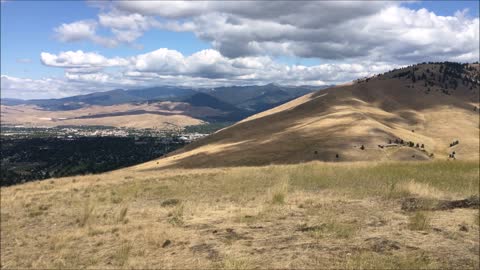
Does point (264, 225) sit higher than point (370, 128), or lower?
higher

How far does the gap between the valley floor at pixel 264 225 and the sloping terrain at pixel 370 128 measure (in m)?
40.0

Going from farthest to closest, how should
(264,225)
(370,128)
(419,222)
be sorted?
(370,128) → (264,225) → (419,222)

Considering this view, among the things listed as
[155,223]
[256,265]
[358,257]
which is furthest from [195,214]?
[358,257]

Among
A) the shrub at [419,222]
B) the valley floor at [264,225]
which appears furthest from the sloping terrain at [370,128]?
the shrub at [419,222]

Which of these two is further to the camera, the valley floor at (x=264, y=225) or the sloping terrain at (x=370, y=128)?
the sloping terrain at (x=370, y=128)

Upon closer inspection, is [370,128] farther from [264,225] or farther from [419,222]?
[419,222]

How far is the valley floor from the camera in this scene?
424 inches

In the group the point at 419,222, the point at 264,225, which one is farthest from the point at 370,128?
the point at 419,222

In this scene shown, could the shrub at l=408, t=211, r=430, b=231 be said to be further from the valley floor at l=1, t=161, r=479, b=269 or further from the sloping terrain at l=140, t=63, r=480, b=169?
the sloping terrain at l=140, t=63, r=480, b=169

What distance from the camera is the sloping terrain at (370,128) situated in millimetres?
69125

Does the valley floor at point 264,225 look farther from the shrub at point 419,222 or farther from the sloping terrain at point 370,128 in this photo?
the sloping terrain at point 370,128

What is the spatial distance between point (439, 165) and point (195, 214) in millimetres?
16974

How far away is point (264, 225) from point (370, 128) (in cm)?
7556

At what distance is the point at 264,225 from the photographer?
14.4 m
